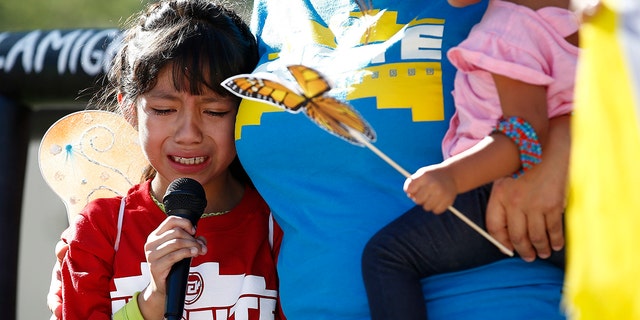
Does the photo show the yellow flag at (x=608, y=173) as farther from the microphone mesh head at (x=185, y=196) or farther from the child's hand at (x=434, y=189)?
the microphone mesh head at (x=185, y=196)

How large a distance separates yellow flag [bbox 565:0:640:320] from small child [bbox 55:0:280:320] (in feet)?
3.96

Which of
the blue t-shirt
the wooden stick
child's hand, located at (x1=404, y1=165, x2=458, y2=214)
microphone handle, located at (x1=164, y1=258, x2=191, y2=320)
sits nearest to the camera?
child's hand, located at (x1=404, y1=165, x2=458, y2=214)

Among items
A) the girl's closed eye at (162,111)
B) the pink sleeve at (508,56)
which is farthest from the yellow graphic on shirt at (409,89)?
the girl's closed eye at (162,111)

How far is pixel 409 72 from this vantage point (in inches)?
75.7

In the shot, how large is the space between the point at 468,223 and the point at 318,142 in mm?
331

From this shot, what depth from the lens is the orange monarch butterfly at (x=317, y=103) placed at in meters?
1.74

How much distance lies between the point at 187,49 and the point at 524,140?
0.94 meters

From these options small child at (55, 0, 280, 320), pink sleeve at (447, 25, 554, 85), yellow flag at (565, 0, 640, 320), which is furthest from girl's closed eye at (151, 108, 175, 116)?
yellow flag at (565, 0, 640, 320)

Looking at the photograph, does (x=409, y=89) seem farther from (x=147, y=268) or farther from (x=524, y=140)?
(x=147, y=268)

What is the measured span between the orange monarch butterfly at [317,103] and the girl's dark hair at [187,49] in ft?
1.97

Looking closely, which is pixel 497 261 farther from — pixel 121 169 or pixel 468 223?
pixel 121 169

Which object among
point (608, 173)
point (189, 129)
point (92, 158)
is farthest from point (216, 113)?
point (608, 173)

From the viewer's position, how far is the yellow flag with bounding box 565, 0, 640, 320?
3.78ft

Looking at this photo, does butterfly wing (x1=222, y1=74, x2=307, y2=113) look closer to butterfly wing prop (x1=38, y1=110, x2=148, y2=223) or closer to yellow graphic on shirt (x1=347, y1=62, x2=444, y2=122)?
Answer: yellow graphic on shirt (x1=347, y1=62, x2=444, y2=122)
